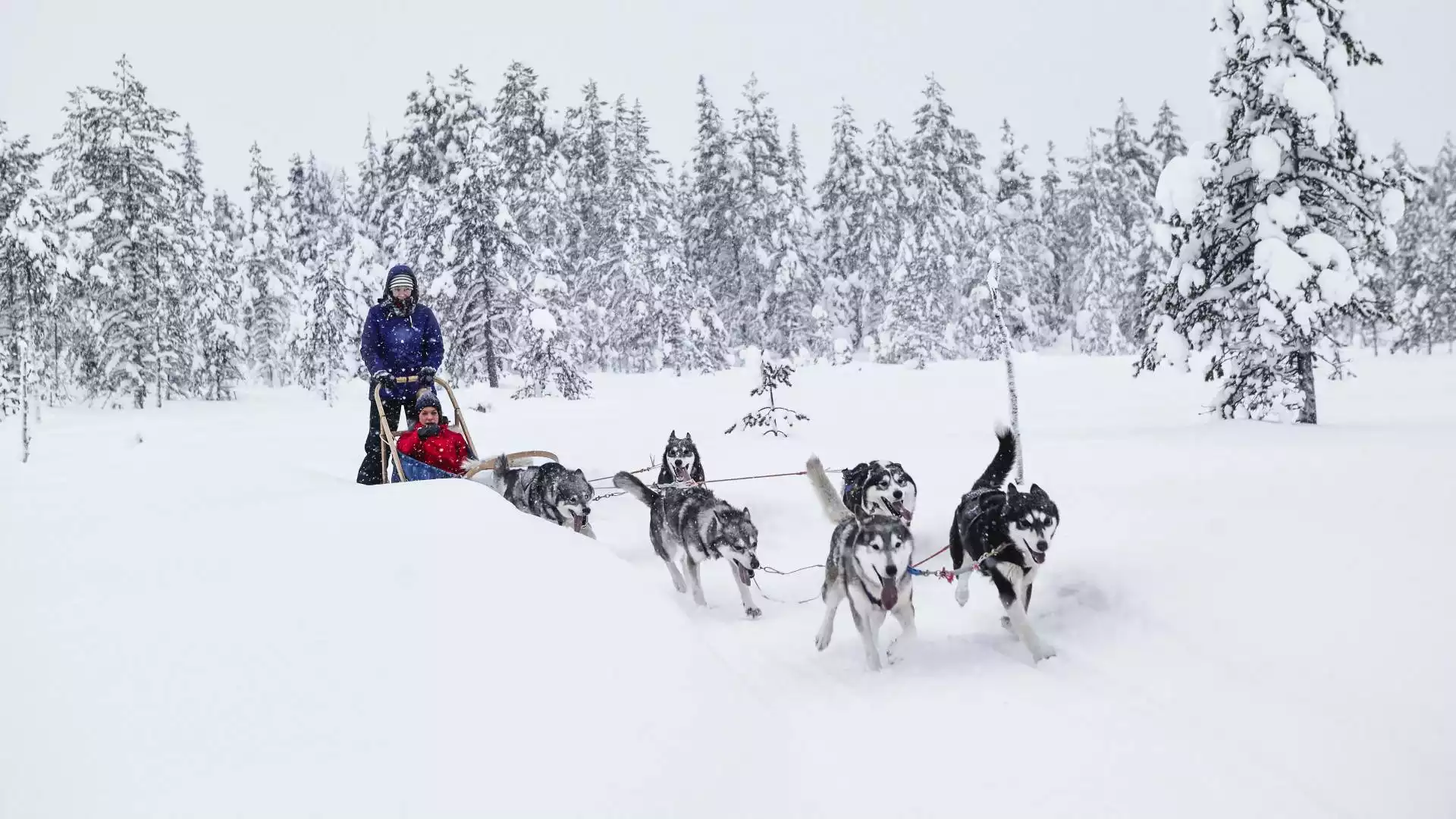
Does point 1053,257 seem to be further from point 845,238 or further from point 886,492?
point 886,492

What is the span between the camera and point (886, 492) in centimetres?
701

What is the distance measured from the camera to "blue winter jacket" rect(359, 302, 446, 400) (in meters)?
7.69

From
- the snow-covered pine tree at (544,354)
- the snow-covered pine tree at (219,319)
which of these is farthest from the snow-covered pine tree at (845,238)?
the snow-covered pine tree at (219,319)

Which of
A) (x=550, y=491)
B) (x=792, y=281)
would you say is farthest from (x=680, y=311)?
(x=550, y=491)

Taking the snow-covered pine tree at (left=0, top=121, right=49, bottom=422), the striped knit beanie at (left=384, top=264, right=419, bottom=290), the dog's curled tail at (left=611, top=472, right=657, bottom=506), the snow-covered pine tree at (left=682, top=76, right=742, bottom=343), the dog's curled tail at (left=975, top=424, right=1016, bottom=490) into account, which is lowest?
the dog's curled tail at (left=611, top=472, right=657, bottom=506)

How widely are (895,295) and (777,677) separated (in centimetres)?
2584

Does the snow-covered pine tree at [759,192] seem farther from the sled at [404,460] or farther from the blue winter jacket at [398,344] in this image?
the sled at [404,460]

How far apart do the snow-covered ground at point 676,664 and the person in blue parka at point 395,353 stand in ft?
3.46

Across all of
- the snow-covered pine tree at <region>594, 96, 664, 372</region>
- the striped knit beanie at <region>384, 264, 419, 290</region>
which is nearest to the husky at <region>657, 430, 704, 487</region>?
the striped knit beanie at <region>384, 264, 419, 290</region>

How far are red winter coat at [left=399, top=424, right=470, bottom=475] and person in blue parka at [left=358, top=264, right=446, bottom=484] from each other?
1.00 ft

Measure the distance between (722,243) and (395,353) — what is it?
83.3 ft

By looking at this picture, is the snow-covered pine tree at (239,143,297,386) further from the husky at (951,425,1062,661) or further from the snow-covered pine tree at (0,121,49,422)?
the husky at (951,425,1062,661)

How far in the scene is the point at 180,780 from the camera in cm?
201

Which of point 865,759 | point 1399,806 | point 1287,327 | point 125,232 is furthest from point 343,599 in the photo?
point 125,232
